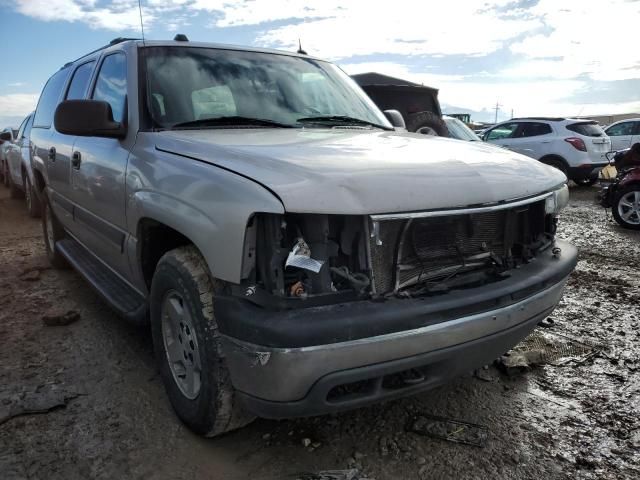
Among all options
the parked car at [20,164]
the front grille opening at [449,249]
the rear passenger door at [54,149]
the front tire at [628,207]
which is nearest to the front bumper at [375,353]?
the front grille opening at [449,249]

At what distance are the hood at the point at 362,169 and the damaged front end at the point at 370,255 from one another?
8 cm

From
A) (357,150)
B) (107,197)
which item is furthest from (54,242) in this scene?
(357,150)

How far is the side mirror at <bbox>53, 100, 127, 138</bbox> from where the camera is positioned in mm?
2947

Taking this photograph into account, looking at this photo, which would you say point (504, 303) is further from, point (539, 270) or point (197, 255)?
point (197, 255)

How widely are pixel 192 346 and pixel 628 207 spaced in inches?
296

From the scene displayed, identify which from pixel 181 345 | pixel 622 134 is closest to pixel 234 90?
pixel 181 345

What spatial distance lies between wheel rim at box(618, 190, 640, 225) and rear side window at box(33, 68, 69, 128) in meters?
7.48

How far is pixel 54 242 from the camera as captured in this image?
531 cm

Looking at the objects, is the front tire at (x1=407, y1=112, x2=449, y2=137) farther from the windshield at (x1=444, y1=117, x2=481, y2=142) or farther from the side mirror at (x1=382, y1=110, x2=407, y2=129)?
the side mirror at (x1=382, y1=110, x2=407, y2=129)

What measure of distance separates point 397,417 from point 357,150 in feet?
4.46

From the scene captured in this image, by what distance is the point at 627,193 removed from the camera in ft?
25.8

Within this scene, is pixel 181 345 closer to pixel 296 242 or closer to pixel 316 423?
pixel 316 423

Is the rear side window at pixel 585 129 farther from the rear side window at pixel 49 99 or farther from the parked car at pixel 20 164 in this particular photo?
the parked car at pixel 20 164

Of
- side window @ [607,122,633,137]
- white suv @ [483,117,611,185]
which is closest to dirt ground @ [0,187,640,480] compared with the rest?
white suv @ [483,117,611,185]
